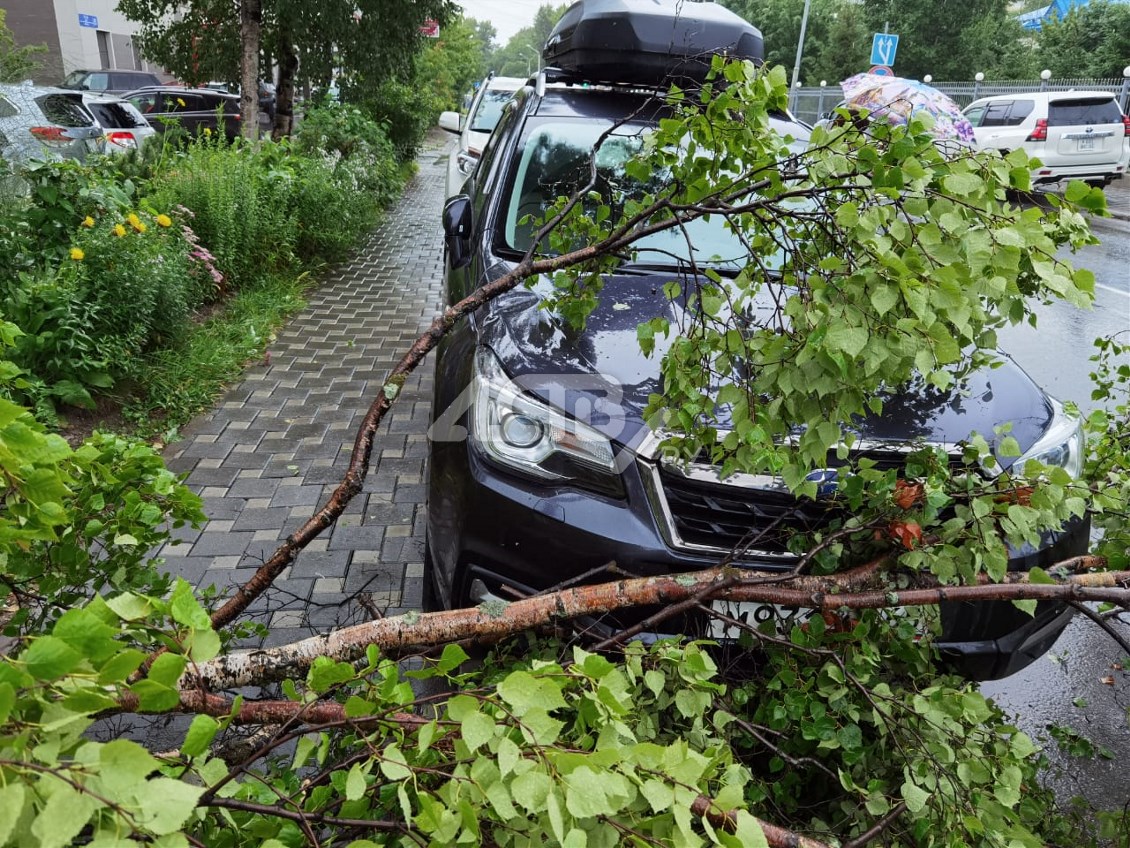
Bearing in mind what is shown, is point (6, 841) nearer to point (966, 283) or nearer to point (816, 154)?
point (966, 283)

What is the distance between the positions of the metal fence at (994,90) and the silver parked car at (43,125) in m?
15.6

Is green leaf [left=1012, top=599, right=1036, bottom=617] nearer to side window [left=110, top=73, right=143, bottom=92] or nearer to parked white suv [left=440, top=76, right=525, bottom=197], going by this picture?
parked white suv [left=440, top=76, right=525, bottom=197]

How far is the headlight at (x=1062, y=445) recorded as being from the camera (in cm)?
264

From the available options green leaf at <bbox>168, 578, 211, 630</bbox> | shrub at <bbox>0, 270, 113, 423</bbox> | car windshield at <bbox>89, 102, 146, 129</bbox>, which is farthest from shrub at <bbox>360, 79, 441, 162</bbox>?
green leaf at <bbox>168, 578, 211, 630</bbox>

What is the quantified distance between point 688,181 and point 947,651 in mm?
1540

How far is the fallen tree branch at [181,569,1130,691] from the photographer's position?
161cm

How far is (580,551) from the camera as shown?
7.46 feet

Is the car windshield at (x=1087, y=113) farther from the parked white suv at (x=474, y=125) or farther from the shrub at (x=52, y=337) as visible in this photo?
the shrub at (x=52, y=337)

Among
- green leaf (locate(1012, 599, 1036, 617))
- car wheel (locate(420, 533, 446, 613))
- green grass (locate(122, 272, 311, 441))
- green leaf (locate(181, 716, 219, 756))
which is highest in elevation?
green leaf (locate(181, 716, 219, 756))

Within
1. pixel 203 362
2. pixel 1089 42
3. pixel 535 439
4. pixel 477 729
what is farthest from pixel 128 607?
pixel 1089 42

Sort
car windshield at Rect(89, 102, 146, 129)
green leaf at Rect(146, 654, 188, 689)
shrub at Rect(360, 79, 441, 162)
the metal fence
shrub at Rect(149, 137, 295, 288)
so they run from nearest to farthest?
green leaf at Rect(146, 654, 188, 689) < shrub at Rect(149, 137, 295, 288) < car windshield at Rect(89, 102, 146, 129) < shrub at Rect(360, 79, 441, 162) < the metal fence

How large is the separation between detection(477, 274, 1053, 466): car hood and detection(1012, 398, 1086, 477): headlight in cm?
3

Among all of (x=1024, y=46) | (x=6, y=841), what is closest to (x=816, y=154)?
(x=6, y=841)

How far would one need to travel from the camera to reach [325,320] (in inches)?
285
